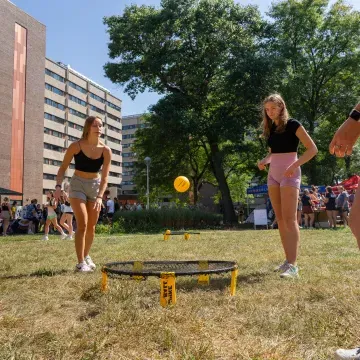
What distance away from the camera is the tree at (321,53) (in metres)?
36.1

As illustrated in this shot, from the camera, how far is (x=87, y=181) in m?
5.79

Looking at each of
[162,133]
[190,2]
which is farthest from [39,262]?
[190,2]

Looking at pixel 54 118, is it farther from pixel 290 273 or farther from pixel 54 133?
pixel 290 273

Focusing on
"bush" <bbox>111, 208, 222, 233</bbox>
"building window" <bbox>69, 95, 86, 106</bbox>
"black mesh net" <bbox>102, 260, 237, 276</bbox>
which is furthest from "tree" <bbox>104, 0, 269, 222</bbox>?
"building window" <bbox>69, 95, 86, 106</bbox>

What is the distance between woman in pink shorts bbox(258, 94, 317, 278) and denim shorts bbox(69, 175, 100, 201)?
2417 mm

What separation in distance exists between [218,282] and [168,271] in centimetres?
73

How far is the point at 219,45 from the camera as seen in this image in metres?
29.6

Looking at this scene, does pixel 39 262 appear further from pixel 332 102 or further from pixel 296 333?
pixel 332 102

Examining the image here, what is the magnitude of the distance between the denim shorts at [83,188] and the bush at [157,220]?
45.1ft

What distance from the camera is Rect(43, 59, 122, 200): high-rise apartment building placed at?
8238 centimetres

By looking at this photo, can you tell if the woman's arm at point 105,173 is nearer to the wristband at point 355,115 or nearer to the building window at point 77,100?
the wristband at point 355,115

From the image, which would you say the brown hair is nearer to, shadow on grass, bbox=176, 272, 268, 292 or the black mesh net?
the black mesh net

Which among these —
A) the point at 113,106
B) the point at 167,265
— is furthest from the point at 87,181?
the point at 113,106

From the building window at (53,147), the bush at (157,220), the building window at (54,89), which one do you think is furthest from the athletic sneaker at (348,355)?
the building window at (54,89)
